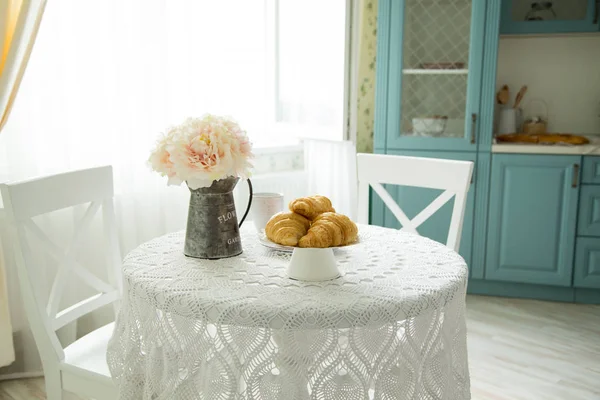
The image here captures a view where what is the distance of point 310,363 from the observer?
1.19 metres

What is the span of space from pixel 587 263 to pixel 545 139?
68 cm

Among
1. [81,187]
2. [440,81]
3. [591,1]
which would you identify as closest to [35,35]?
[81,187]

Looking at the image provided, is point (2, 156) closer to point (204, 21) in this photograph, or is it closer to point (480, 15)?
point (204, 21)

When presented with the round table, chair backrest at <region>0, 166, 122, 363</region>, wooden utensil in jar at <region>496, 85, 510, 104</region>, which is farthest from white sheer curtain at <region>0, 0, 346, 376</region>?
the round table

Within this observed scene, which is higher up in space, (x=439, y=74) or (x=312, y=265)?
(x=439, y=74)

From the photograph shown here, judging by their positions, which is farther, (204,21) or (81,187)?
(204,21)

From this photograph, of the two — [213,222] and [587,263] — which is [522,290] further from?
[213,222]

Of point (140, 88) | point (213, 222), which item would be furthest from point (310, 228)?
point (140, 88)

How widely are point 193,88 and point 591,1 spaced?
6.92 ft

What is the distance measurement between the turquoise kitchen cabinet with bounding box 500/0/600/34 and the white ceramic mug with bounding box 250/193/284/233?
2.22 metres

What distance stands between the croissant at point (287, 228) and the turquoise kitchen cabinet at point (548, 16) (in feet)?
7.67

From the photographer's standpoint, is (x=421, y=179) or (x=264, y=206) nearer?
(x=264, y=206)

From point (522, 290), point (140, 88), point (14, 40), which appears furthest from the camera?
point (522, 290)

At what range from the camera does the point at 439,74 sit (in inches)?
127
